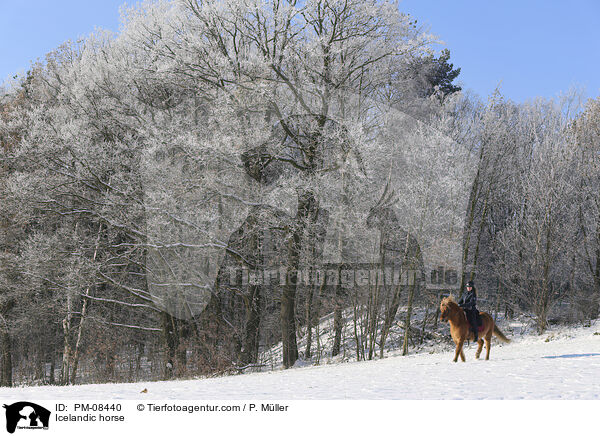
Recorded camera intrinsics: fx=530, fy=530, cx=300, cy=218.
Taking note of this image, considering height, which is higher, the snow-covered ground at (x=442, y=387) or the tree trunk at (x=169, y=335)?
the snow-covered ground at (x=442, y=387)

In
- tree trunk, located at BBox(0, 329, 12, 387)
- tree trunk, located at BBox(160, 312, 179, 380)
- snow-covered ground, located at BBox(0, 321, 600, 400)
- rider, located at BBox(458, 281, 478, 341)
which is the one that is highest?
rider, located at BBox(458, 281, 478, 341)

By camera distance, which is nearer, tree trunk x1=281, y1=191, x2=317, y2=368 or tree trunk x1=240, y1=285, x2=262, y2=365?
tree trunk x1=281, y1=191, x2=317, y2=368

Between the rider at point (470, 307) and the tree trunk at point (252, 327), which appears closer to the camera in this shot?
the rider at point (470, 307)

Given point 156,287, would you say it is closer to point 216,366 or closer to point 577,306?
point 216,366

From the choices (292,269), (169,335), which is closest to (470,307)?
(292,269)

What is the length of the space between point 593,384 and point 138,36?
19697 mm

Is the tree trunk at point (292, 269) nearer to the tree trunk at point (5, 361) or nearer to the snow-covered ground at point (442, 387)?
the snow-covered ground at point (442, 387)

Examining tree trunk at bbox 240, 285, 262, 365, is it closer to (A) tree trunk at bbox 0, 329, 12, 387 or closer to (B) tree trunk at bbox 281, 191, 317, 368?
(B) tree trunk at bbox 281, 191, 317, 368
